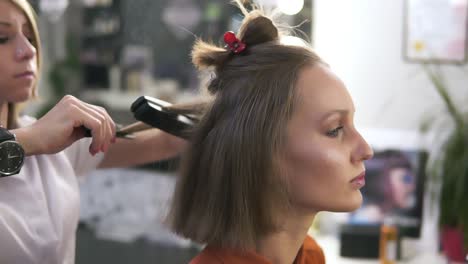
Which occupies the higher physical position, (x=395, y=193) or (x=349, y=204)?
(x=349, y=204)

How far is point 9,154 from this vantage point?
1018 millimetres

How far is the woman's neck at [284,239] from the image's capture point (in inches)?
41.6

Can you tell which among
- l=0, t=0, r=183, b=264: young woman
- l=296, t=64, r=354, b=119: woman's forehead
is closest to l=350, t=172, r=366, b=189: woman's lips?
l=296, t=64, r=354, b=119: woman's forehead

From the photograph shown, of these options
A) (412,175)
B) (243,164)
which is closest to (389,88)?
(412,175)

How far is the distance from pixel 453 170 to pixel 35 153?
1.69m

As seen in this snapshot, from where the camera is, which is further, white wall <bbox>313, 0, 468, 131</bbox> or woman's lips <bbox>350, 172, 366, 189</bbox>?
white wall <bbox>313, 0, 468, 131</bbox>

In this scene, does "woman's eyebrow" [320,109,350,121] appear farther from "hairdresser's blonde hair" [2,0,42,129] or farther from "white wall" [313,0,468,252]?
"white wall" [313,0,468,252]

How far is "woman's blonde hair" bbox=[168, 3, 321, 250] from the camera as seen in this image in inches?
39.4

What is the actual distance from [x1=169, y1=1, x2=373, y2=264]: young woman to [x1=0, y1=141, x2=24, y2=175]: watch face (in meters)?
0.27

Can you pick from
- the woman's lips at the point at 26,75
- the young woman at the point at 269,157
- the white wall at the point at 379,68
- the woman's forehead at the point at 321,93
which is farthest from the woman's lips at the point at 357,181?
the white wall at the point at 379,68

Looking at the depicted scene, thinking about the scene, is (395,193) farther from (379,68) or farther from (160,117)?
(160,117)

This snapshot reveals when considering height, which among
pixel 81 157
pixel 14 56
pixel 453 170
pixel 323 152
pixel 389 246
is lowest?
pixel 389 246

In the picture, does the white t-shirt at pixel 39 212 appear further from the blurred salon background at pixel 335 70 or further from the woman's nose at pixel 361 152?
the blurred salon background at pixel 335 70

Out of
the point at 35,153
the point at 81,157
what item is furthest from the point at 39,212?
the point at 81,157
